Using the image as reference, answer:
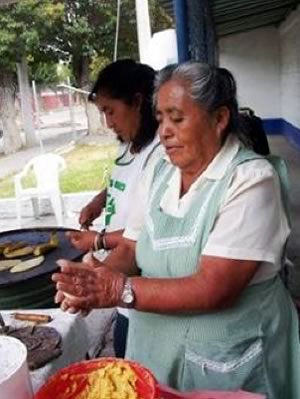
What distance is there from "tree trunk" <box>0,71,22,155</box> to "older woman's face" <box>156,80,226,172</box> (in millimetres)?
13221

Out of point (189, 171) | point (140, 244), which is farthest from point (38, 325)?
point (189, 171)

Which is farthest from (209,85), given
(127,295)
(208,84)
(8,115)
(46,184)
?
(8,115)

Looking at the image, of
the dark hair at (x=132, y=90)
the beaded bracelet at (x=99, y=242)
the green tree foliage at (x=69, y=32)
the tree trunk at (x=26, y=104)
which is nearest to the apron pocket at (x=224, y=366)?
the beaded bracelet at (x=99, y=242)

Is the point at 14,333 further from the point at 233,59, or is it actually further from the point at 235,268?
the point at 233,59

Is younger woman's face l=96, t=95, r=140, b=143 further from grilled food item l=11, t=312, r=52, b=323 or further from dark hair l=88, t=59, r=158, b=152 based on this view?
grilled food item l=11, t=312, r=52, b=323

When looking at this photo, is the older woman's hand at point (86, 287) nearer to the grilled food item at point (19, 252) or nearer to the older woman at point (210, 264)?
the older woman at point (210, 264)

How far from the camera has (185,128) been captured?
1175 mm

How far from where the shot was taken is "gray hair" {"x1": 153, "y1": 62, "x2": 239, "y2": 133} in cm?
116

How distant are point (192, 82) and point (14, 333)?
31.2 inches

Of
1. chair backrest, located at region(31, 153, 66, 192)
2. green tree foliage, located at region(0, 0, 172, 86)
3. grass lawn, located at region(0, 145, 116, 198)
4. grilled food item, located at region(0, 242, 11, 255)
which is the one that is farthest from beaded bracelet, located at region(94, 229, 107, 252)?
green tree foliage, located at region(0, 0, 172, 86)

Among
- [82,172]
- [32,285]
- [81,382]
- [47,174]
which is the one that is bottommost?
[82,172]

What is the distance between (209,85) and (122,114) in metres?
0.67

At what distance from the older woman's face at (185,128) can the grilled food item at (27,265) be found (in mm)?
1060

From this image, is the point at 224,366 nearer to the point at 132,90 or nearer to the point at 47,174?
the point at 132,90
